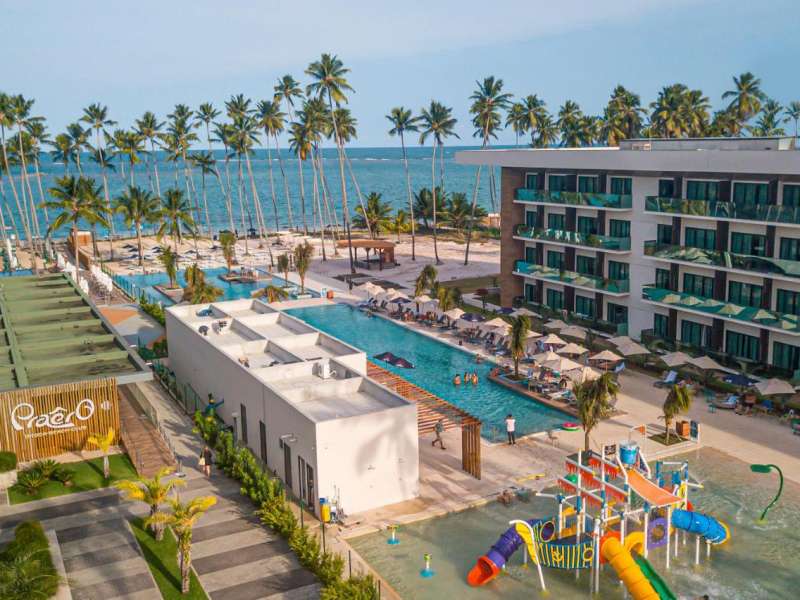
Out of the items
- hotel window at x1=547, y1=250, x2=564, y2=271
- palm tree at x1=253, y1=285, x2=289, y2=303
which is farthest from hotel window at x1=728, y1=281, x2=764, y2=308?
palm tree at x1=253, y1=285, x2=289, y2=303

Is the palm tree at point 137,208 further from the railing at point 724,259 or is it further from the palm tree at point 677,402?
the palm tree at point 677,402

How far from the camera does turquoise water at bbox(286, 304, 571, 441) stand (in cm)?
4097

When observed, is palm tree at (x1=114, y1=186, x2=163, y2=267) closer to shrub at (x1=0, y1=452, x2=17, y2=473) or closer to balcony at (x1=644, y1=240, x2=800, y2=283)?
shrub at (x1=0, y1=452, x2=17, y2=473)

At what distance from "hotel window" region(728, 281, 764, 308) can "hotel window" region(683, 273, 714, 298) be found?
131cm

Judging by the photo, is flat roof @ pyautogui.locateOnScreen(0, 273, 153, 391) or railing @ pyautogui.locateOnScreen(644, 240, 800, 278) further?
railing @ pyautogui.locateOnScreen(644, 240, 800, 278)

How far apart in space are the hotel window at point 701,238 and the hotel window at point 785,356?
6.83m

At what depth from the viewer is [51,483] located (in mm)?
32656

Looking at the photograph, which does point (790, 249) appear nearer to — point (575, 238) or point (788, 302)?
point (788, 302)

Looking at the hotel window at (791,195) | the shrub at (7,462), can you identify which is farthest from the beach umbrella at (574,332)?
the shrub at (7,462)

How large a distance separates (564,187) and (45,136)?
2797 inches

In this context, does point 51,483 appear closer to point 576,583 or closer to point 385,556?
point 385,556

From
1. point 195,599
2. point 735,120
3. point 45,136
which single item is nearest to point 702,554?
point 195,599

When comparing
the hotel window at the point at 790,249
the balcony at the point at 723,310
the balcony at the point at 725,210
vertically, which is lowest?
the balcony at the point at 723,310

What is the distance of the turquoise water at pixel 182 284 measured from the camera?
74094 mm
